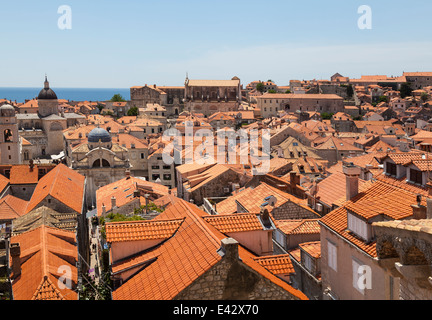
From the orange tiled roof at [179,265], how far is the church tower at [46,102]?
79.0 meters

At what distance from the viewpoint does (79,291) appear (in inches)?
660

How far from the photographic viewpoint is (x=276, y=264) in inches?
511

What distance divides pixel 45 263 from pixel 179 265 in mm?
9240

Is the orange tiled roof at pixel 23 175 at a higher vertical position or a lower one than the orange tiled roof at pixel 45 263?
higher

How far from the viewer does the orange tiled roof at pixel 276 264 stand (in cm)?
1277

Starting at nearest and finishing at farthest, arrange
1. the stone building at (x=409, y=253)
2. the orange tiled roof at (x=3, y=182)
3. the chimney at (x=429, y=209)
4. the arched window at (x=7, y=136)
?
1. the stone building at (x=409, y=253)
2. the chimney at (x=429, y=209)
3. the orange tiled roof at (x=3, y=182)
4. the arched window at (x=7, y=136)

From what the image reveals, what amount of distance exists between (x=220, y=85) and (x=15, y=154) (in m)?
72.8

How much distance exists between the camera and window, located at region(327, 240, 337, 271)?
15.8m

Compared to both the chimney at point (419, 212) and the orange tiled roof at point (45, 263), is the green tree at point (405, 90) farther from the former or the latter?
the chimney at point (419, 212)

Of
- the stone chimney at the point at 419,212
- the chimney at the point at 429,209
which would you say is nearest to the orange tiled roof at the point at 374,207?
the stone chimney at the point at 419,212

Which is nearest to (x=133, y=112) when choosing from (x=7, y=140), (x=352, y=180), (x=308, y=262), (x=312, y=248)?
(x=7, y=140)

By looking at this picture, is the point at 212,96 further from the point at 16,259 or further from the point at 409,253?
the point at 409,253

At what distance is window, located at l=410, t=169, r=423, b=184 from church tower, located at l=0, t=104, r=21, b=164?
4662 centimetres

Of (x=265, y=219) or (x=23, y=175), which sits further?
(x=23, y=175)
